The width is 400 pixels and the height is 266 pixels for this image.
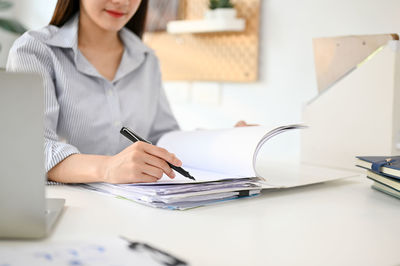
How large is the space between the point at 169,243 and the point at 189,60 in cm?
143

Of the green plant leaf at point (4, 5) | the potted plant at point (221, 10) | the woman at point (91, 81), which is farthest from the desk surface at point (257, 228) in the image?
the green plant leaf at point (4, 5)

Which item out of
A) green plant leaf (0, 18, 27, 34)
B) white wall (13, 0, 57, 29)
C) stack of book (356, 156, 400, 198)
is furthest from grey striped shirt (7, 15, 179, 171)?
green plant leaf (0, 18, 27, 34)

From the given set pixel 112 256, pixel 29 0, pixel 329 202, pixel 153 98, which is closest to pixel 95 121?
pixel 153 98

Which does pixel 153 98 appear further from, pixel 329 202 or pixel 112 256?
pixel 112 256

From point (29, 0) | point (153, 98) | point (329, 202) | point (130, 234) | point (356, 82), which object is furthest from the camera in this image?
point (29, 0)

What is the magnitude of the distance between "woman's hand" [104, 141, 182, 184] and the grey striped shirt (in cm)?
22

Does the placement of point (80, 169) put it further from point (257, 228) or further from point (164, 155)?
point (257, 228)

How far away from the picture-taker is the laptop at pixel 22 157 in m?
0.54

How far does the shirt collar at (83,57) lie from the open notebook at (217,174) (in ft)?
0.85

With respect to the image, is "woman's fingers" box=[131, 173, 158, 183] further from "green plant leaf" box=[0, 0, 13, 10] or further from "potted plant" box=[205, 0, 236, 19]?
"green plant leaf" box=[0, 0, 13, 10]

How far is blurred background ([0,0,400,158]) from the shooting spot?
1414 mm


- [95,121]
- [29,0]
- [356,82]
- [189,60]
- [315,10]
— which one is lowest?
→ [95,121]

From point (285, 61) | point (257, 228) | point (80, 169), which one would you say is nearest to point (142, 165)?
point (80, 169)

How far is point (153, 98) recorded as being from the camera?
55.7 inches
